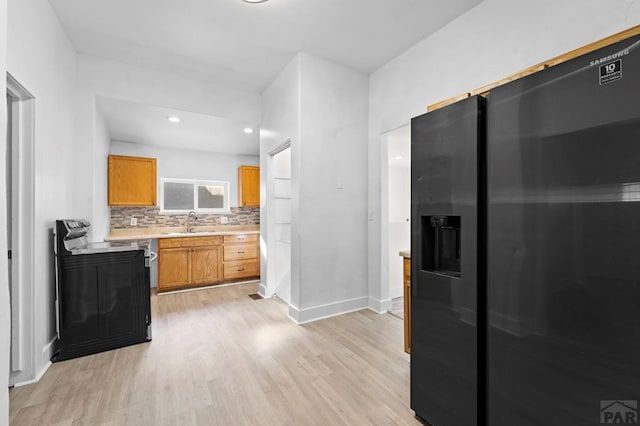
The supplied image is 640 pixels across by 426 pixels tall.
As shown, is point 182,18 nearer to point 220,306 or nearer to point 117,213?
point 220,306

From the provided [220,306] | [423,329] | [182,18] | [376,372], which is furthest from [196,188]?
[423,329]

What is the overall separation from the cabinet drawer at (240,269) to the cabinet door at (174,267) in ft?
1.96

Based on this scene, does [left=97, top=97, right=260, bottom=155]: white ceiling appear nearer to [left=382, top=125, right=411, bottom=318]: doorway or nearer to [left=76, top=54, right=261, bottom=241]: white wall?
[left=76, top=54, right=261, bottom=241]: white wall

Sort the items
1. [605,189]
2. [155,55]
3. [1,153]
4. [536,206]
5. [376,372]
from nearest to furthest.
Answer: [1,153] < [605,189] < [536,206] < [376,372] < [155,55]

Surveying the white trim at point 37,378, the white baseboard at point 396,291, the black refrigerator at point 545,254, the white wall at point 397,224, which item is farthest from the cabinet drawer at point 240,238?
the black refrigerator at point 545,254

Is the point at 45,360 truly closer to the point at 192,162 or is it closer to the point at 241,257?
the point at 241,257

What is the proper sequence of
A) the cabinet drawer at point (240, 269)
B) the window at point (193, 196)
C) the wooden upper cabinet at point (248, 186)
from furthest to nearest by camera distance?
the wooden upper cabinet at point (248, 186) < the window at point (193, 196) < the cabinet drawer at point (240, 269)

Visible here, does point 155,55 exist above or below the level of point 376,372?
above

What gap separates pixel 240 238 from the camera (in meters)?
4.99

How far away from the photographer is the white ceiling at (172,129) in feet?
11.8

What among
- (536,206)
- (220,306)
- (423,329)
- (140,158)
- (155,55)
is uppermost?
(155,55)

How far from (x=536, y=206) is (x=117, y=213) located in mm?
5681

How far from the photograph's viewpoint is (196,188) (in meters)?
5.53

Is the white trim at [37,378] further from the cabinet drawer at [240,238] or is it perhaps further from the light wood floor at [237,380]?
the cabinet drawer at [240,238]
